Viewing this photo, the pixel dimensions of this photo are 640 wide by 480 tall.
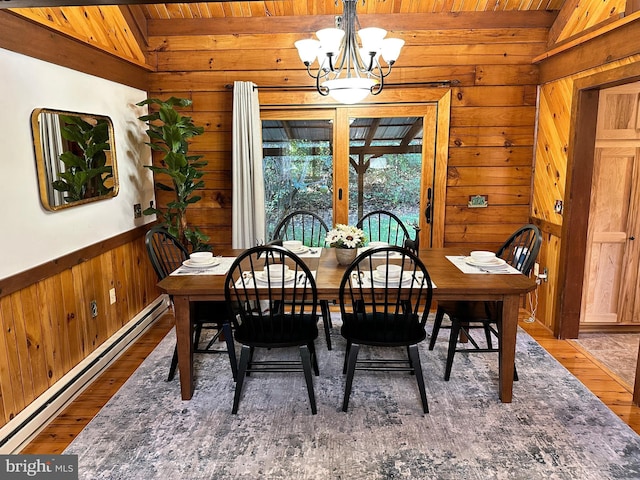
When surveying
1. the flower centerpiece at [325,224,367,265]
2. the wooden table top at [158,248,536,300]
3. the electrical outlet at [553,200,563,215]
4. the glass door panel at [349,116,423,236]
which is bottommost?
the wooden table top at [158,248,536,300]

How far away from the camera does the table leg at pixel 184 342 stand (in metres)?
2.62

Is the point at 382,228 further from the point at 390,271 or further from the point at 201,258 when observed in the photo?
the point at 201,258

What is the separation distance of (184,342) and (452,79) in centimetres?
309

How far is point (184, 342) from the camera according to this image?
270 cm

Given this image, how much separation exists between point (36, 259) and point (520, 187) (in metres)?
3.81

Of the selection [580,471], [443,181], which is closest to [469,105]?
[443,181]

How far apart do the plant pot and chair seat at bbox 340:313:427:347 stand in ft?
1.31

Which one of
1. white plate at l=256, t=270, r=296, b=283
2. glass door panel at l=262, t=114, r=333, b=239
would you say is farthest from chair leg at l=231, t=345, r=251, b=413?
glass door panel at l=262, t=114, r=333, b=239

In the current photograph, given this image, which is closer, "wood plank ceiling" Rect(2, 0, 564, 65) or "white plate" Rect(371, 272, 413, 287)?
"white plate" Rect(371, 272, 413, 287)

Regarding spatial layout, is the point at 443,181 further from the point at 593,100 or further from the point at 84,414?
the point at 84,414

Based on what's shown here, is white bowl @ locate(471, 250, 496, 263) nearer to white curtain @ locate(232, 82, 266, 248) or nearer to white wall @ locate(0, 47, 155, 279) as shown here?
white curtain @ locate(232, 82, 266, 248)

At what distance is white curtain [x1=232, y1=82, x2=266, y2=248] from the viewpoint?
405cm

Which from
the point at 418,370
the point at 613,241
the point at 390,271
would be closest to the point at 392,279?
the point at 390,271

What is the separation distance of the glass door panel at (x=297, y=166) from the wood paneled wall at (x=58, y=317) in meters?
1.34
